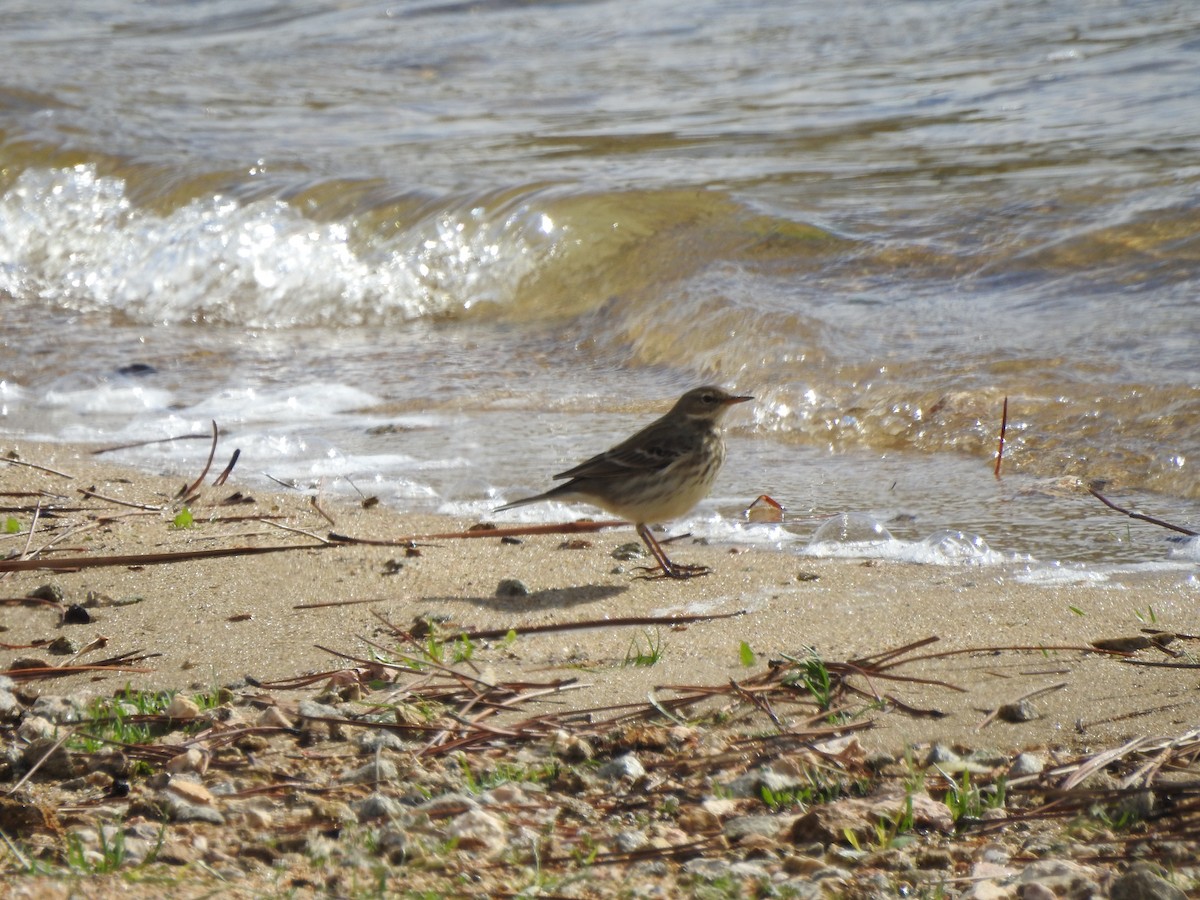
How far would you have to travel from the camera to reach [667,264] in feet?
36.7

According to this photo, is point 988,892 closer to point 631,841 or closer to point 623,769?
point 631,841

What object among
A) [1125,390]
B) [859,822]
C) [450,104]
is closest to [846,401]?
[1125,390]

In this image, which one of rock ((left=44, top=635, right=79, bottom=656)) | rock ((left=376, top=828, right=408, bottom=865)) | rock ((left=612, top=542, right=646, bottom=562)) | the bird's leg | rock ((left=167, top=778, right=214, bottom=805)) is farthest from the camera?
rock ((left=612, top=542, right=646, bottom=562))

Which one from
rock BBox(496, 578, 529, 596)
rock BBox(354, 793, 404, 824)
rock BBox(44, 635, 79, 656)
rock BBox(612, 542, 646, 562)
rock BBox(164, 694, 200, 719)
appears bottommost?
rock BBox(612, 542, 646, 562)

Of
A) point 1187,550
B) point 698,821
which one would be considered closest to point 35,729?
point 698,821

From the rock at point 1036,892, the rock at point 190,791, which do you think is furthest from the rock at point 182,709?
the rock at point 1036,892

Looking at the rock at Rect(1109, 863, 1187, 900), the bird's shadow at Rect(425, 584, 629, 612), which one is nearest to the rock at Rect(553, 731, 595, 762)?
the rock at Rect(1109, 863, 1187, 900)

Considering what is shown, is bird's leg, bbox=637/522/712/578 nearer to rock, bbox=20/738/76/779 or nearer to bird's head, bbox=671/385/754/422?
bird's head, bbox=671/385/754/422

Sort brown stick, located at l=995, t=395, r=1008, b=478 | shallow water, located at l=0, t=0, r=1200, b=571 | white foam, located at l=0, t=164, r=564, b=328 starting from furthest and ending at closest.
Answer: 1. white foam, located at l=0, t=164, r=564, b=328
2. shallow water, located at l=0, t=0, r=1200, b=571
3. brown stick, located at l=995, t=395, r=1008, b=478

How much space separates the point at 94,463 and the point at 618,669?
4.23 meters

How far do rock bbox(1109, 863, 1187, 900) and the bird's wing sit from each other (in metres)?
3.43

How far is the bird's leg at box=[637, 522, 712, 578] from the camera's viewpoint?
5.50 meters

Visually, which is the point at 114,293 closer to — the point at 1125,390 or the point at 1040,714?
the point at 1125,390

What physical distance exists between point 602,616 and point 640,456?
127 centimetres
